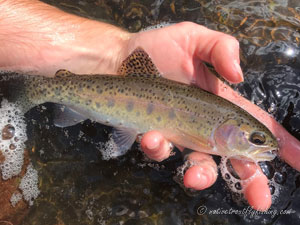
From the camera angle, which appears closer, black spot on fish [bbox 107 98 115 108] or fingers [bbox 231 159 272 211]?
fingers [bbox 231 159 272 211]

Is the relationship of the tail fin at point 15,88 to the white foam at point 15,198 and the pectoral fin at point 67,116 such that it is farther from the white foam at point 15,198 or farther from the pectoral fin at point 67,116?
the white foam at point 15,198

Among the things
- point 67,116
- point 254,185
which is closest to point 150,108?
point 67,116

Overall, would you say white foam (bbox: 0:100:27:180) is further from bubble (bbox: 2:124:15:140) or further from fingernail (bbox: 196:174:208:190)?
fingernail (bbox: 196:174:208:190)

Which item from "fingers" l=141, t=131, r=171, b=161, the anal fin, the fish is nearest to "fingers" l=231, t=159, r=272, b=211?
the fish

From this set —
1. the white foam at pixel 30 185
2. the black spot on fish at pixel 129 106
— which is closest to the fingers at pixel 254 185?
the black spot on fish at pixel 129 106

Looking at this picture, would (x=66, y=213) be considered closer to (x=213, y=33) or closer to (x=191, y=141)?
(x=191, y=141)
